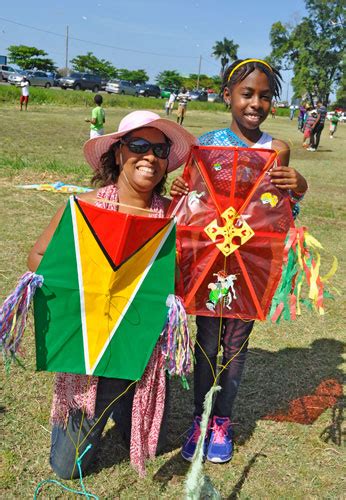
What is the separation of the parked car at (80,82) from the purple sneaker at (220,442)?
4443cm

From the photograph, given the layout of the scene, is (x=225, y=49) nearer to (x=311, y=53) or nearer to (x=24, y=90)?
(x=311, y=53)

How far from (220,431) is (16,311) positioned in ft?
4.30

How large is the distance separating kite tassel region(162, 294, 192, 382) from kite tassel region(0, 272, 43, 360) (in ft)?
1.93

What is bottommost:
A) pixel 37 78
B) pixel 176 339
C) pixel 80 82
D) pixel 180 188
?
pixel 176 339

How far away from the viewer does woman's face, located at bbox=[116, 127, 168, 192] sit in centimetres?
239

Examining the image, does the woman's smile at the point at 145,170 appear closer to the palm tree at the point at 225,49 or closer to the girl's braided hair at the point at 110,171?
the girl's braided hair at the point at 110,171

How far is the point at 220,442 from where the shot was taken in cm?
279

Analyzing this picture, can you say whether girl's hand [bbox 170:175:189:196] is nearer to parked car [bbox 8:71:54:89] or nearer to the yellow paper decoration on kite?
the yellow paper decoration on kite

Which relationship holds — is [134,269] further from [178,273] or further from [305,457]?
[305,457]

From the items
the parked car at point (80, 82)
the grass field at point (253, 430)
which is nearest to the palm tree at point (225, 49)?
the parked car at point (80, 82)

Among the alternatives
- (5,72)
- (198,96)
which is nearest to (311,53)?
(198,96)

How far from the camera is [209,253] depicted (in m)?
2.52

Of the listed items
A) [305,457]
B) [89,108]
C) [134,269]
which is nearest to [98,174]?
[134,269]

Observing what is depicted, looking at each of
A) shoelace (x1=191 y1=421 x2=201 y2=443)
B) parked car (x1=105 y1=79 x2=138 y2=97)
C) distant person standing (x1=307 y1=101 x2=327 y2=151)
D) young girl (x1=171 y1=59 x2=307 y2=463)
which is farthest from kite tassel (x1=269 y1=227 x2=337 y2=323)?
parked car (x1=105 y1=79 x2=138 y2=97)
